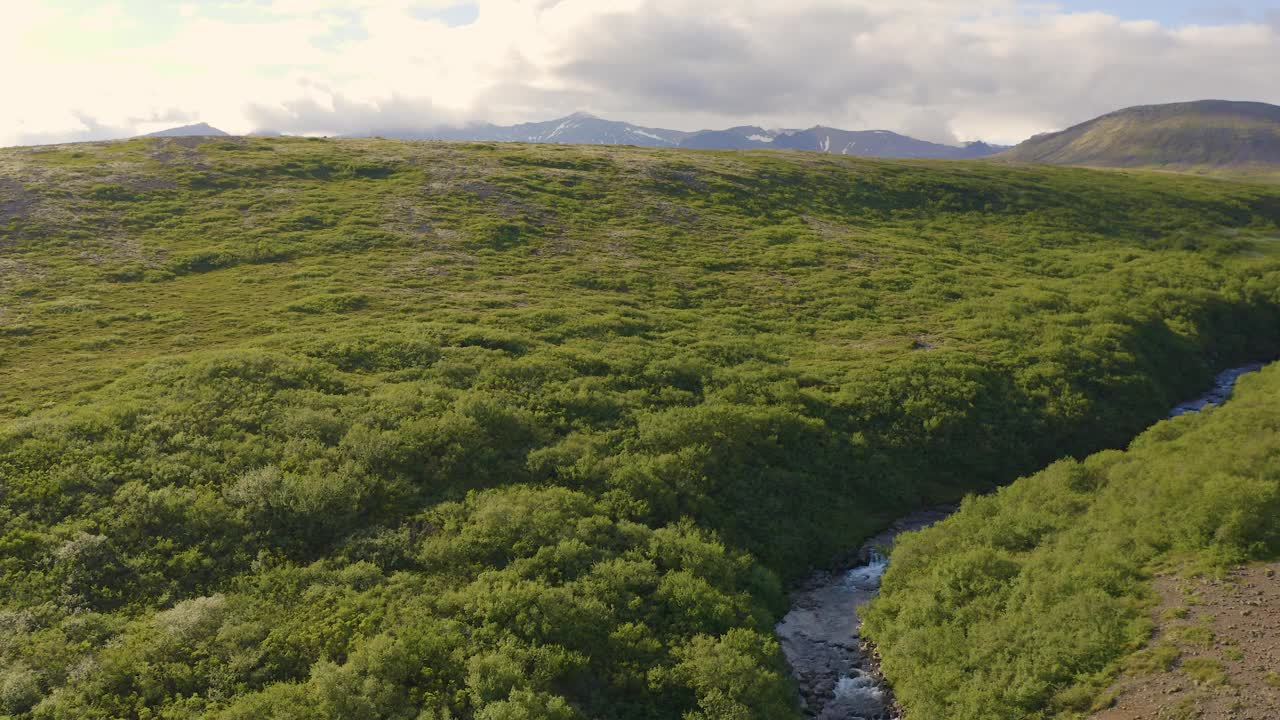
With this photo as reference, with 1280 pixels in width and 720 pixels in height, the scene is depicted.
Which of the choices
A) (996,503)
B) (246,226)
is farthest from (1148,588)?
(246,226)

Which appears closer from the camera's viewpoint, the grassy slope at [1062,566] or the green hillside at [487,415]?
the grassy slope at [1062,566]

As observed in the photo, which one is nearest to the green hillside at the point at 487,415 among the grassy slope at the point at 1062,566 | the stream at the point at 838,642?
the stream at the point at 838,642

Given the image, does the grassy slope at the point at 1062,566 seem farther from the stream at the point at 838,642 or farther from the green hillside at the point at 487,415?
the green hillside at the point at 487,415

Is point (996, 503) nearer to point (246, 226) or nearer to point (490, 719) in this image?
point (490, 719)

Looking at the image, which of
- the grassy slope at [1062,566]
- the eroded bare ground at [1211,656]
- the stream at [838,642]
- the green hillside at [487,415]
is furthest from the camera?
the stream at [838,642]

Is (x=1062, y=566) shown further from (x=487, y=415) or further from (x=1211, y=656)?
(x=487, y=415)

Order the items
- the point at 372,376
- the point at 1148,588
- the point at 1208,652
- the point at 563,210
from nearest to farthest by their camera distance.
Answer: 1. the point at 1208,652
2. the point at 1148,588
3. the point at 372,376
4. the point at 563,210

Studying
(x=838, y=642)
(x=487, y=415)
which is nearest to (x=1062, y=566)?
(x=838, y=642)
